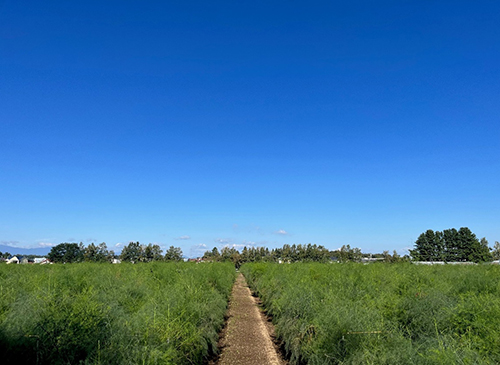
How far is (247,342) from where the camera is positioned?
1136 centimetres

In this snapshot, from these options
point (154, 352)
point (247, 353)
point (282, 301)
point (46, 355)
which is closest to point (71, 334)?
point (46, 355)

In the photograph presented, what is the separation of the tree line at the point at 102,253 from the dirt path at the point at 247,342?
1893 inches

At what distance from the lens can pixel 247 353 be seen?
402 inches

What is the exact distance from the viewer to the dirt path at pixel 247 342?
9672 mm

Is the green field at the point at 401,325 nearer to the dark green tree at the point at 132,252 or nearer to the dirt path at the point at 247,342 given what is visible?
the dirt path at the point at 247,342

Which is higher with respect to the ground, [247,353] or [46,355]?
[46,355]

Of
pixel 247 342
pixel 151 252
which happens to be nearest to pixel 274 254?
pixel 151 252

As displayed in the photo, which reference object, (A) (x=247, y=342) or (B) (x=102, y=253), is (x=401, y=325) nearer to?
(A) (x=247, y=342)

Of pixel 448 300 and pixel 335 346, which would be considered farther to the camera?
pixel 448 300

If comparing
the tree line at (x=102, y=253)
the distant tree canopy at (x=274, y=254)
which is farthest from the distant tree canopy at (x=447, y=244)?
the tree line at (x=102, y=253)

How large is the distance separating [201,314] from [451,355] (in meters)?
6.99

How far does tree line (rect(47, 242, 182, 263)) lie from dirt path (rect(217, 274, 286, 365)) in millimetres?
48075

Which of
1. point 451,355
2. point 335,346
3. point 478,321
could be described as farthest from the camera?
point 335,346

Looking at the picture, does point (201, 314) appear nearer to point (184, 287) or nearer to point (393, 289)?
point (184, 287)
